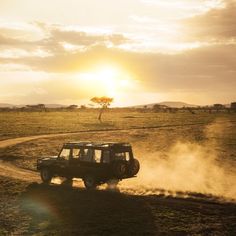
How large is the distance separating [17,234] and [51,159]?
912 cm

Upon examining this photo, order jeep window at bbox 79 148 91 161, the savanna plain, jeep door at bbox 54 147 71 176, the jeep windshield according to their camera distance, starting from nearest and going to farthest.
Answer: the savanna plain → the jeep windshield → jeep window at bbox 79 148 91 161 → jeep door at bbox 54 147 71 176

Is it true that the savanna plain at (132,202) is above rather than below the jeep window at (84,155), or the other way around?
below

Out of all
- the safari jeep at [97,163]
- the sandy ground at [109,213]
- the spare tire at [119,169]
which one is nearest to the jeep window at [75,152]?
the safari jeep at [97,163]

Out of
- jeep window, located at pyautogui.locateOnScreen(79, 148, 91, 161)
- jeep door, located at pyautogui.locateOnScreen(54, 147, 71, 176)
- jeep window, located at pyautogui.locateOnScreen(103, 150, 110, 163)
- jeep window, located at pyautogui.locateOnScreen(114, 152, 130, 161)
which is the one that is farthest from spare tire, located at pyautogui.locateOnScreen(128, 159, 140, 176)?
jeep door, located at pyautogui.locateOnScreen(54, 147, 71, 176)

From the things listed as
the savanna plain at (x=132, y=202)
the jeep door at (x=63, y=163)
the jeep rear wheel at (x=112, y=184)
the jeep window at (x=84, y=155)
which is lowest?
the savanna plain at (x=132, y=202)

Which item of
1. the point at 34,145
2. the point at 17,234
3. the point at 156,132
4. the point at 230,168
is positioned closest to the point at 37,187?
the point at 17,234

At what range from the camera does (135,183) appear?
27219 millimetres

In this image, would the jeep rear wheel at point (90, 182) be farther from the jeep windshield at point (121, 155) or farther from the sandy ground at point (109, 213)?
the jeep windshield at point (121, 155)

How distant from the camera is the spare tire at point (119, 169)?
2231cm

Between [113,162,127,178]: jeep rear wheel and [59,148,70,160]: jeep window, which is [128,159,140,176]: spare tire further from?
[59,148,70,160]: jeep window

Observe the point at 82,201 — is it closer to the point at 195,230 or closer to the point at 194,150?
the point at 195,230

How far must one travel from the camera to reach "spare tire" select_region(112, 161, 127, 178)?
2231cm

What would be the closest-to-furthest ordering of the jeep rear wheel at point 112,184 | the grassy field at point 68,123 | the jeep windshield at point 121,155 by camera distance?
the jeep windshield at point 121,155 → the jeep rear wheel at point 112,184 → the grassy field at point 68,123

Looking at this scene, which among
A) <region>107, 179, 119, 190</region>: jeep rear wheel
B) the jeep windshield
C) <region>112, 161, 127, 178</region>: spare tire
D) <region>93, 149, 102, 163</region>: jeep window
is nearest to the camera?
<region>112, 161, 127, 178</region>: spare tire
